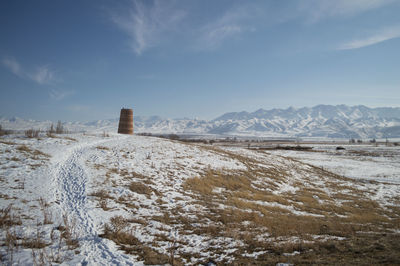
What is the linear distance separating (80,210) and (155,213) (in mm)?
3527

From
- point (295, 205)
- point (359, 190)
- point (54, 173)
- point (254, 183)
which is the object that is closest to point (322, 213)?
point (295, 205)

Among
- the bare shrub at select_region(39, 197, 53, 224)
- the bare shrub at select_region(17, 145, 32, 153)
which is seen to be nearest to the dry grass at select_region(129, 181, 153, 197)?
the bare shrub at select_region(39, 197, 53, 224)

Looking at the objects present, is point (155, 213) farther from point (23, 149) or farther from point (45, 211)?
point (23, 149)

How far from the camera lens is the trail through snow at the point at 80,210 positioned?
6.35 metres

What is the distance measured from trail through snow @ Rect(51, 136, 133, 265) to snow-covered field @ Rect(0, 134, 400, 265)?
39 mm

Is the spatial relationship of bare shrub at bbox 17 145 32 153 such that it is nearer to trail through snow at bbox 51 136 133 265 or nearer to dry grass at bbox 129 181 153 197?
trail through snow at bbox 51 136 133 265

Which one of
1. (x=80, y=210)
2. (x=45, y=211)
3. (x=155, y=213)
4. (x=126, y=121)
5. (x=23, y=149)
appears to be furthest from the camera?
(x=126, y=121)

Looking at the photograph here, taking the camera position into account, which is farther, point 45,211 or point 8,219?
point 45,211

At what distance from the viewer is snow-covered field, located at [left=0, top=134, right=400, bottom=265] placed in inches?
268

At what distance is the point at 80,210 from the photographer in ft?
30.7

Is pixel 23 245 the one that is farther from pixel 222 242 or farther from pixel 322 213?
pixel 322 213

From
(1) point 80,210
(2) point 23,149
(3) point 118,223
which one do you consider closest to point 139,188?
(1) point 80,210

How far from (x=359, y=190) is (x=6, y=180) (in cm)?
3274

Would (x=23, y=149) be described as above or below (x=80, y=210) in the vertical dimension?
above
